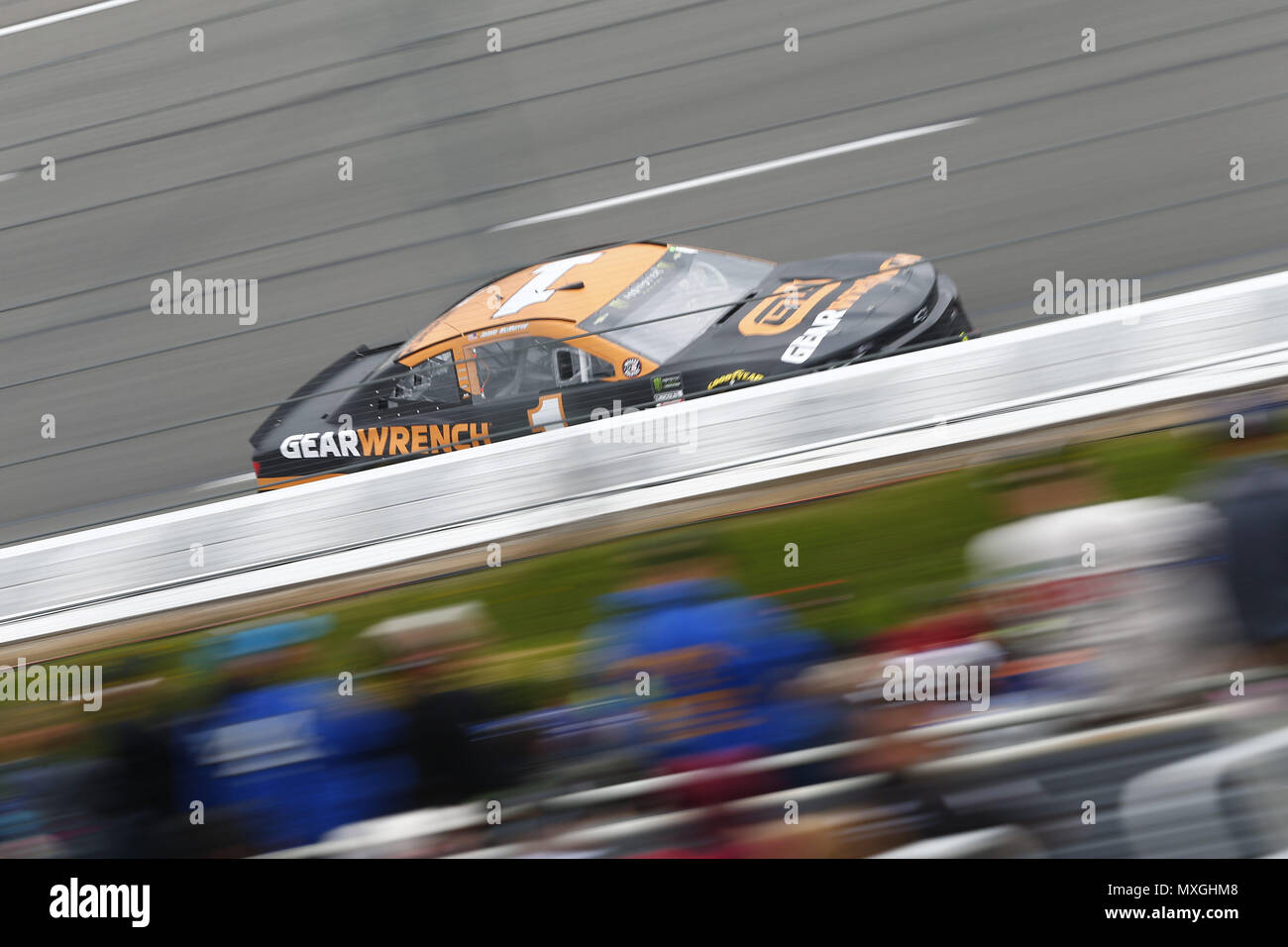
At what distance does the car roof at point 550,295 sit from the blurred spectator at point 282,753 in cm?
373

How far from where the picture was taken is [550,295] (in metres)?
6.08

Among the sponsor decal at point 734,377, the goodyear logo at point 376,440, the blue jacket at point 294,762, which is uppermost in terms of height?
the sponsor decal at point 734,377

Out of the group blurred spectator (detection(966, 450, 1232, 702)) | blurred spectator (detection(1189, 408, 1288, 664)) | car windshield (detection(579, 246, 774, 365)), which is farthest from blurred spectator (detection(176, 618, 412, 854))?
car windshield (detection(579, 246, 774, 365))

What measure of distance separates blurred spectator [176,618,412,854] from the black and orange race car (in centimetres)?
287

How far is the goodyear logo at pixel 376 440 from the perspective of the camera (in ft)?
19.1

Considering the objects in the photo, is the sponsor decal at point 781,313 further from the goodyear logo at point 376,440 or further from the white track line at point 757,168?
the goodyear logo at point 376,440

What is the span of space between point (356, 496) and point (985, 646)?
134 centimetres

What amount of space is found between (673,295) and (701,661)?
3866 mm

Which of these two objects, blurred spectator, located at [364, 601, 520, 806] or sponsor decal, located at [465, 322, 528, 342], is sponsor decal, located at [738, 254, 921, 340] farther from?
blurred spectator, located at [364, 601, 520, 806]

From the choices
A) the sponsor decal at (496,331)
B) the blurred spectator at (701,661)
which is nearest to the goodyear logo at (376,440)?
the sponsor decal at (496,331)

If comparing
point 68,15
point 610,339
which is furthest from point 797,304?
point 68,15

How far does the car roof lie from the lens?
604cm
